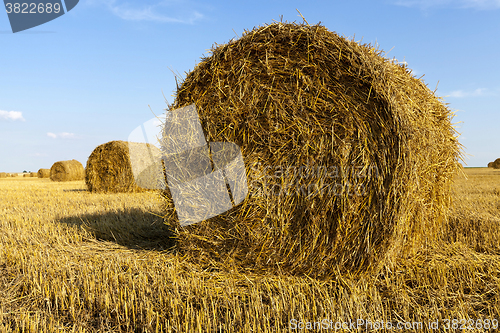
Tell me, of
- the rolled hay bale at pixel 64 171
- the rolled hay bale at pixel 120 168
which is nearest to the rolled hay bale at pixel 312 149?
the rolled hay bale at pixel 120 168

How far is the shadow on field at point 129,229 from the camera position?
4.13 m

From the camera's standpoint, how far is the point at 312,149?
9.57 feet

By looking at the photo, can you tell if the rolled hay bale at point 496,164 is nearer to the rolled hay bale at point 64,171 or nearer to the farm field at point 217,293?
the farm field at point 217,293

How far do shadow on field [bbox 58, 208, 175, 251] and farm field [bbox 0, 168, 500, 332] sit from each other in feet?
0.26

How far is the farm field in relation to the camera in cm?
227

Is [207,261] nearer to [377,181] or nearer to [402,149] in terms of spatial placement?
[377,181]

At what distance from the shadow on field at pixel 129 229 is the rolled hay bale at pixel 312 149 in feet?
3.43

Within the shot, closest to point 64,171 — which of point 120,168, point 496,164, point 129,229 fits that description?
point 120,168

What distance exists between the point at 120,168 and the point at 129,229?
17.3 feet

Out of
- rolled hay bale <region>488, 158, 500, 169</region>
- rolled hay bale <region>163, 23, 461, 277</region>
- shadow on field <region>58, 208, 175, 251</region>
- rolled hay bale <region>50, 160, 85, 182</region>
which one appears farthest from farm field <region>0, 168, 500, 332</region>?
rolled hay bale <region>488, 158, 500, 169</region>

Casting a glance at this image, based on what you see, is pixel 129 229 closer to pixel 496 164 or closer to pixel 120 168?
pixel 120 168

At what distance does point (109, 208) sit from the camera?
646 centimetres

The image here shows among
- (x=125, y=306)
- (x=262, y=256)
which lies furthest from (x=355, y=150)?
(x=125, y=306)

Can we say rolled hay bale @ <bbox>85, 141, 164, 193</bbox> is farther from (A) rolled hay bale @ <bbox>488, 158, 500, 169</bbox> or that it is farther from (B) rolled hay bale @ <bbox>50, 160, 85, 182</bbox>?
(A) rolled hay bale @ <bbox>488, 158, 500, 169</bbox>
